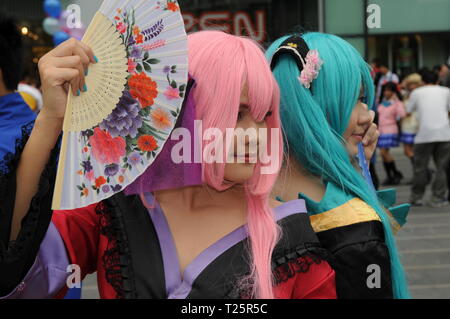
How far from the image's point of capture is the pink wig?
49.6 inches

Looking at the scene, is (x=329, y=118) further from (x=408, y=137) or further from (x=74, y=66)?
(x=408, y=137)

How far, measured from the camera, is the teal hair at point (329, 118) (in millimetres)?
1688

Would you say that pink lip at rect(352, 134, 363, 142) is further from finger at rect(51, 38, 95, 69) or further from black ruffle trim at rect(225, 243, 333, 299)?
finger at rect(51, 38, 95, 69)

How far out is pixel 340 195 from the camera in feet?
5.47

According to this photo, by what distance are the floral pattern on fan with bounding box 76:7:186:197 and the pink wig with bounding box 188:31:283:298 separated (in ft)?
0.37

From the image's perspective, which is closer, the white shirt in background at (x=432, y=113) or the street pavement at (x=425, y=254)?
the street pavement at (x=425, y=254)

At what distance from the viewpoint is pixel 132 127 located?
118cm

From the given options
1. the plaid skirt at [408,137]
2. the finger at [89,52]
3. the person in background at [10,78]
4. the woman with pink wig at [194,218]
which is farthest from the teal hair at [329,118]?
the plaid skirt at [408,137]

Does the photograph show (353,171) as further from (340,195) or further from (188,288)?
(188,288)

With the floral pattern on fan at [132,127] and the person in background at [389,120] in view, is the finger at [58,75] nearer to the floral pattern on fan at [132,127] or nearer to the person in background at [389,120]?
the floral pattern on fan at [132,127]

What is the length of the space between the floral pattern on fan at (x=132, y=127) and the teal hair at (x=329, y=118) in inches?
21.7

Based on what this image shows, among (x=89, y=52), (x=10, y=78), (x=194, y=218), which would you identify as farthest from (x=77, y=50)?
(x=10, y=78)

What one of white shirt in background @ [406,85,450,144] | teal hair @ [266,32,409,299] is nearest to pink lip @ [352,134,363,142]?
teal hair @ [266,32,409,299]

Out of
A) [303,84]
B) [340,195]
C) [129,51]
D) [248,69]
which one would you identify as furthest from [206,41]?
[340,195]
